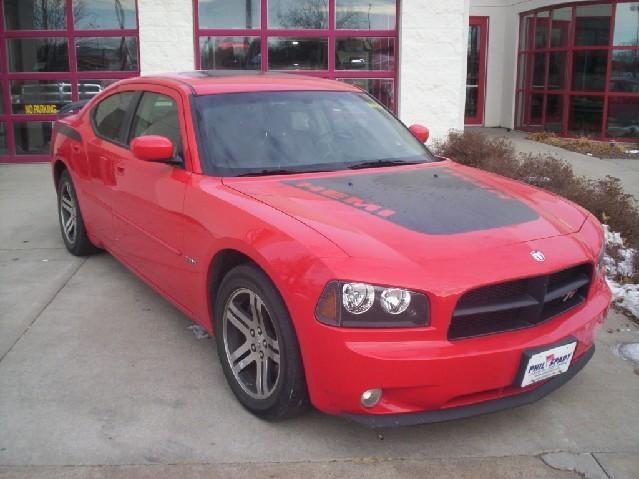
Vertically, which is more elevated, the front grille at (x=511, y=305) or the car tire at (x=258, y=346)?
the front grille at (x=511, y=305)

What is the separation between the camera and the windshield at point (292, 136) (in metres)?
3.98

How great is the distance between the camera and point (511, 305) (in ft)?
9.68

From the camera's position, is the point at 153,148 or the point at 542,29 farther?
the point at 542,29

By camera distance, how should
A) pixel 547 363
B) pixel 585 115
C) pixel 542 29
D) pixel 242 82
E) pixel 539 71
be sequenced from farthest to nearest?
1. pixel 539 71
2. pixel 542 29
3. pixel 585 115
4. pixel 242 82
5. pixel 547 363

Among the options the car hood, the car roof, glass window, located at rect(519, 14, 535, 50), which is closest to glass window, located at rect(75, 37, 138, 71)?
the car roof

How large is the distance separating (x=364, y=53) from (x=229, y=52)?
2.14 meters

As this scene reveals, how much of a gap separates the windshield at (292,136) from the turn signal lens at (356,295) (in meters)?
1.30

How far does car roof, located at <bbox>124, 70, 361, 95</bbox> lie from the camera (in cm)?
435

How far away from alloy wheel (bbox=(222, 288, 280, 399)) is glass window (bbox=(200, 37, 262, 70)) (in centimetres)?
815

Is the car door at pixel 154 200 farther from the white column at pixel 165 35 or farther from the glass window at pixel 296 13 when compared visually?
the glass window at pixel 296 13

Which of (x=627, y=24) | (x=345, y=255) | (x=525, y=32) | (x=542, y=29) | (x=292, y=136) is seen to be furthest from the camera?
(x=525, y=32)

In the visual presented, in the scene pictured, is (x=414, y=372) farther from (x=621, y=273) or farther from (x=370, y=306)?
(x=621, y=273)

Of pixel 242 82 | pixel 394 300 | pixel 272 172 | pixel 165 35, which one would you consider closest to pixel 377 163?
pixel 272 172

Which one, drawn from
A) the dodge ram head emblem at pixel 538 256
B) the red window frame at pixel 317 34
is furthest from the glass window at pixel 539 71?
the dodge ram head emblem at pixel 538 256
